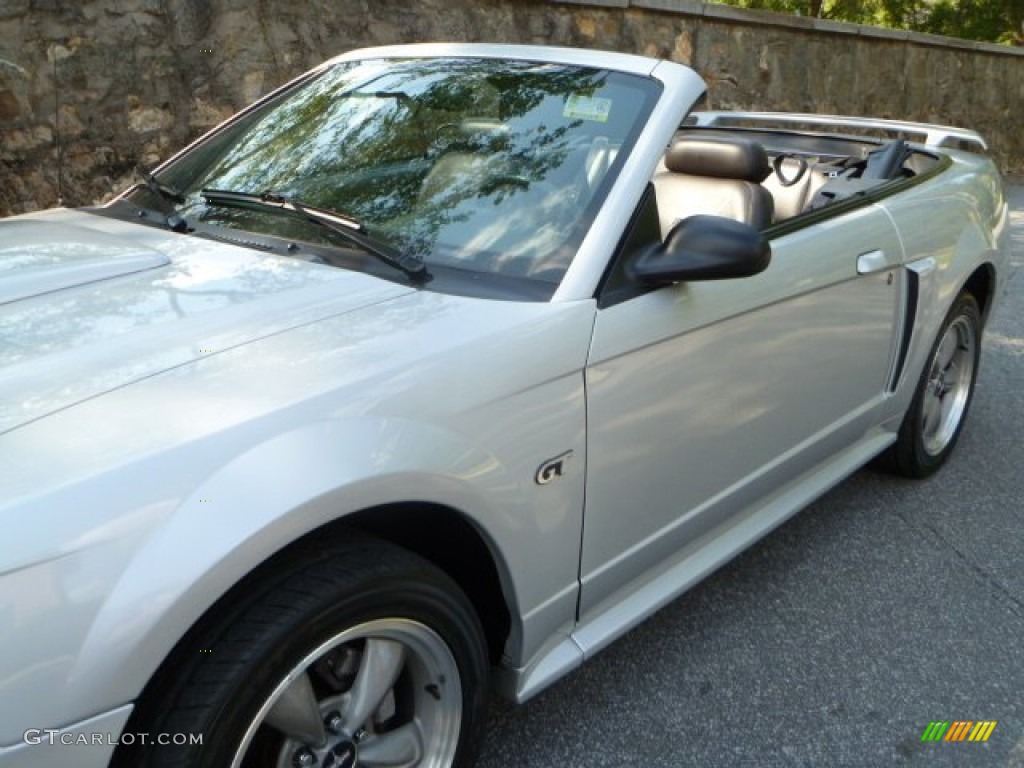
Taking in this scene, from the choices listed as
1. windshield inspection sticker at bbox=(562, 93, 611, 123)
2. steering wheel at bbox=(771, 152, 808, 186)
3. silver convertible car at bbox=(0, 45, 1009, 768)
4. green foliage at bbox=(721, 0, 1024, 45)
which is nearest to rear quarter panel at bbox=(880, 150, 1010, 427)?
silver convertible car at bbox=(0, 45, 1009, 768)

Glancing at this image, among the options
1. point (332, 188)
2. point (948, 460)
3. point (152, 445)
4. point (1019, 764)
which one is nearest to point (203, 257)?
point (332, 188)

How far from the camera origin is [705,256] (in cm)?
211

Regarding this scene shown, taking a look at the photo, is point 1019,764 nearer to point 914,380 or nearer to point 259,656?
point 914,380

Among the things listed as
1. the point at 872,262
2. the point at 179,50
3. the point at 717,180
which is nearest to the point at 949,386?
the point at 872,262

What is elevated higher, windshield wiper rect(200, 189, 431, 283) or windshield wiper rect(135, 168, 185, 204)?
windshield wiper rect(200, 189, 431, 283)

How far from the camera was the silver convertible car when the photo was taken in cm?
141

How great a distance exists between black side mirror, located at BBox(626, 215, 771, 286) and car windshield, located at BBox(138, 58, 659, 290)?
0.18 m

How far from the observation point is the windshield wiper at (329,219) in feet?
6.90

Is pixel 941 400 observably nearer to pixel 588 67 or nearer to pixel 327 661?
pixel 588 67

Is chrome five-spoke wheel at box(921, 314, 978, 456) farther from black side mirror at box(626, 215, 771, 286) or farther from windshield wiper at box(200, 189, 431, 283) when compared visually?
windshield wiper at box(200, 189, 431, 283)

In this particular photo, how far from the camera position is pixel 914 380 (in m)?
3.49

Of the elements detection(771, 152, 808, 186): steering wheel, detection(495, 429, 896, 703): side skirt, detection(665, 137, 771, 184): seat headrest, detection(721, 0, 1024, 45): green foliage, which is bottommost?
detection(721, 0, 1024, 45): green foliage

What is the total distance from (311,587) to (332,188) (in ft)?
4.06

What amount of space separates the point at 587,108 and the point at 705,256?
603mm
